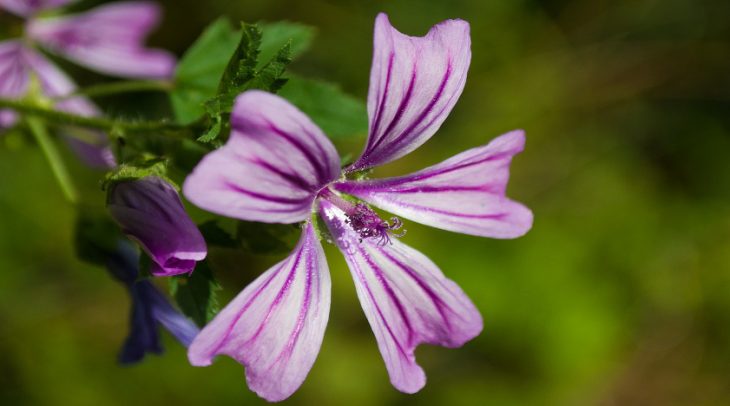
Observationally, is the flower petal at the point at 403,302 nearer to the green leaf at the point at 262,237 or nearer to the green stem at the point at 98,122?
the green leaf at the point at 262,237

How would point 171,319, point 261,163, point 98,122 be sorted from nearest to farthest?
point 261,163
point 171,319
point 98,122

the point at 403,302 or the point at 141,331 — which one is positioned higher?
the point at 403,302

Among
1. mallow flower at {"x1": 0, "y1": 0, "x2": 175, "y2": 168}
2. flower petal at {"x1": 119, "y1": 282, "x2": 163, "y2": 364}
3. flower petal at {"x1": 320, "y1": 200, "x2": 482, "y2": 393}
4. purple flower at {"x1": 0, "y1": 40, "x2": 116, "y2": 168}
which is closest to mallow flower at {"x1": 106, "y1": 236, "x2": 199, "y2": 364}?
flower petal at {"x1": 119, "y1": 282, "x2": 163, "y2": 364}

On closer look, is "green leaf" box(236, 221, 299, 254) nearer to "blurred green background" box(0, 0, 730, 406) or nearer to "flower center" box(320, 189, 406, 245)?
"flower center" box(320, 189, 406, 245)

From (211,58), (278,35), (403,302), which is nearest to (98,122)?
(211,58)

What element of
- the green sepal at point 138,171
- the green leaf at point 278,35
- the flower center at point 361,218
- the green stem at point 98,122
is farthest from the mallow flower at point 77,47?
the flower center at point 361,218

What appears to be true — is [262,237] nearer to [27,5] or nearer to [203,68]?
[203,68]

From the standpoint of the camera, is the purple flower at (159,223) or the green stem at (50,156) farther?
the green stem at (50,156)
